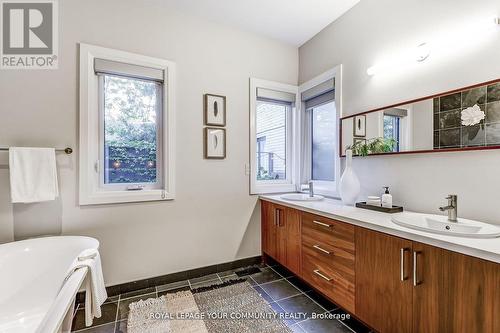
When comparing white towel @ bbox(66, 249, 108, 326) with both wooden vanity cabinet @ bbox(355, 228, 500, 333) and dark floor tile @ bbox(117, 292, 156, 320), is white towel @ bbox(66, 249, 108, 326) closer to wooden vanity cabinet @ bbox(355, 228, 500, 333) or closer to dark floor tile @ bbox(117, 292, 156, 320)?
dark floor tile @ bbox(117, 292, 156, 320)

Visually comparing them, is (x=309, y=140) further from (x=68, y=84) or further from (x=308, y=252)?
(x=68, y=84)

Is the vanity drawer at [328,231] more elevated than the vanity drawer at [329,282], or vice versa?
the vanity drawer at [328,231]

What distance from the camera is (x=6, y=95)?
5.61 feet

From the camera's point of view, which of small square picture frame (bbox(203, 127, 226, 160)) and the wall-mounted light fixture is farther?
small square picture frame (bbox(203, 127, 226, 160))

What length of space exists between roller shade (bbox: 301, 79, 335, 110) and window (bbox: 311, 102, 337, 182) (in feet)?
0.20

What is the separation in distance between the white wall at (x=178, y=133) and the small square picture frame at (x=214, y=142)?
0.06m

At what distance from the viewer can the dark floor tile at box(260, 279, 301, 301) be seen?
202 centimetres

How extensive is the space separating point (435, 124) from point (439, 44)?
55 centimetres

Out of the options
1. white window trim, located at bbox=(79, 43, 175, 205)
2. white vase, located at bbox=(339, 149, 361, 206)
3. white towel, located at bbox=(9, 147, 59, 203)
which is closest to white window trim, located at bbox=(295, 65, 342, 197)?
white vase, located at bbox=(339, 149, 361, 206)

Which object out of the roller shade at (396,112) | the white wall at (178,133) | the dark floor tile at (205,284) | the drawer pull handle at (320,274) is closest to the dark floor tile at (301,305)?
the drawer pull handle at (320,274)

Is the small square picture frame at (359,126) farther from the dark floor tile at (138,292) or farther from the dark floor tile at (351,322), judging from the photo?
the dark floor tile at (138,292)

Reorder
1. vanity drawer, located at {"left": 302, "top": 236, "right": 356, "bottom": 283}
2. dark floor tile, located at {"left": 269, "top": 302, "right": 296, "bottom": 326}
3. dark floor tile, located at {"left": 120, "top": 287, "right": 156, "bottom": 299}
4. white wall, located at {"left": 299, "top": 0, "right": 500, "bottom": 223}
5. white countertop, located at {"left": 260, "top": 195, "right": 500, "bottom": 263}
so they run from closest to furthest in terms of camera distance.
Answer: white countertop, located at {"left": 260, "top": 195, "right": 500, "bottom": 263} < white wall, located at {"left": 299, "top": 0, "right": 500, "bottom": 223} < vanity drawer, located at {"left": 302, "top": 236, "right": 356, "bottom": 283} < dark floor tile, located at {"left": 269, "top": 302, "right": 296, "bottom": 326} < dark floor tile, located at {"left": 120, "top": 287, "right": 156, "bottom": 299}

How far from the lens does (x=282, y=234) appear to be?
2309 mm

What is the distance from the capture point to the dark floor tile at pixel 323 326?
157 centimetres
